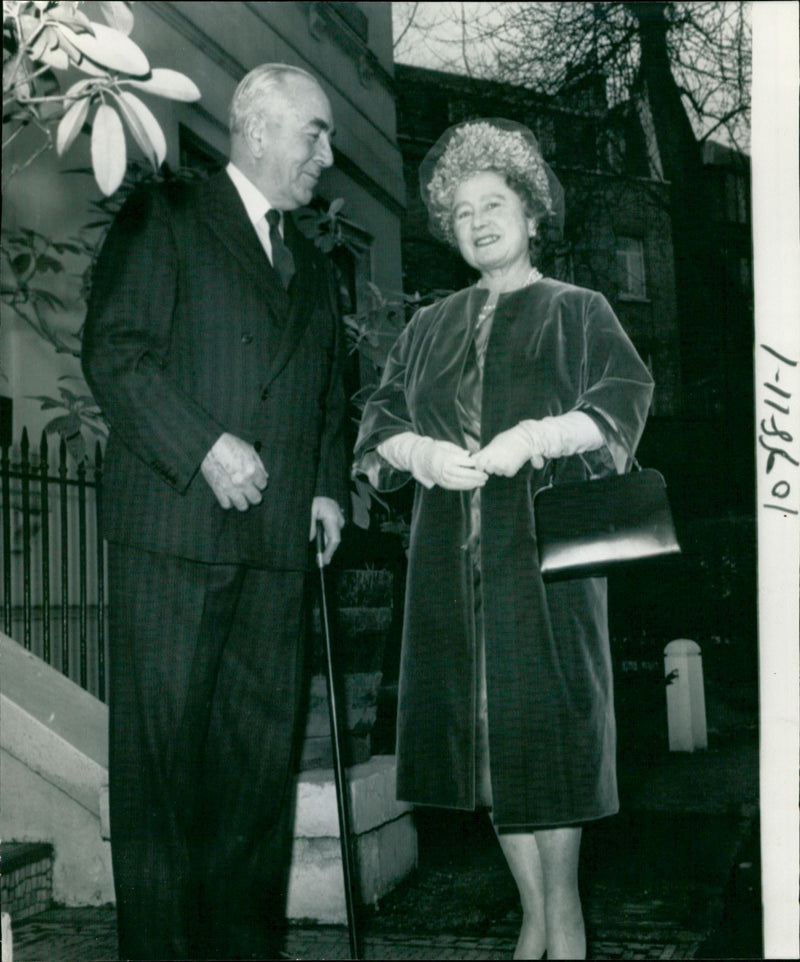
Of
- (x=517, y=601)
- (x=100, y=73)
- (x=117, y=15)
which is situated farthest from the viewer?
(x=517, y=601)

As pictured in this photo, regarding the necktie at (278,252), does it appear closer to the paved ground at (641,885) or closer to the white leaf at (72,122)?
the white leaf at (72,122)

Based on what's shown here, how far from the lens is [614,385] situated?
2410 millimetres

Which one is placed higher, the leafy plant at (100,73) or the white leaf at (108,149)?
the leafy plant at (100,73)

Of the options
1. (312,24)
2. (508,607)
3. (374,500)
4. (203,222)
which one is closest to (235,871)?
(508,607)

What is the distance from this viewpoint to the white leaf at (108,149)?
5.65ft

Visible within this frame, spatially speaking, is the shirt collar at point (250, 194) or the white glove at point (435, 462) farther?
the shirt collar at point (250, 194)

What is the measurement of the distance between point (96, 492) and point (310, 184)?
1.77 m

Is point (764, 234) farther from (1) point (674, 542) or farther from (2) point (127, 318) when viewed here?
(2) point (127, 318)

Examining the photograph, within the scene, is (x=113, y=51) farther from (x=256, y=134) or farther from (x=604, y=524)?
(x=604, y=524)

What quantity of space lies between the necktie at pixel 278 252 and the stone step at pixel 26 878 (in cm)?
173

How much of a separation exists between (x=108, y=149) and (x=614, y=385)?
3.91 feet

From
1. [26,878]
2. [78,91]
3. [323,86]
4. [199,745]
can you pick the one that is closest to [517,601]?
Result: [199,745]

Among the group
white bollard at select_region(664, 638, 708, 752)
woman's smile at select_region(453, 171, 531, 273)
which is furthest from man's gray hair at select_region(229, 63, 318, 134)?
white bollard at select_region(664, 638, 708, 752)

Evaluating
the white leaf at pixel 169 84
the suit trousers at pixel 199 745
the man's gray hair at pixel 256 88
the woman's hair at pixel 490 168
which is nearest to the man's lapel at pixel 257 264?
the man's gray hair at pixel 256 88
